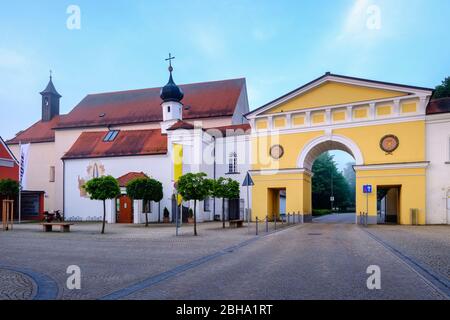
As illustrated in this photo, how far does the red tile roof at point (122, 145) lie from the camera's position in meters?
35.6

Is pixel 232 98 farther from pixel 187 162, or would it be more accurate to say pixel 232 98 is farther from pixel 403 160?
pixel 403 160

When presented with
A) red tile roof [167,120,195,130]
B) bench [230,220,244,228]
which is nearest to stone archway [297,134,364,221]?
bench [230,220,244,228]

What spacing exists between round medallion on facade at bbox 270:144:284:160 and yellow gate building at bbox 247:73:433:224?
79mm

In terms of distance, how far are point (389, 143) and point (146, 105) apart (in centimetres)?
2704

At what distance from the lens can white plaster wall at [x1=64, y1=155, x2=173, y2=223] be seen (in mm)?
33812

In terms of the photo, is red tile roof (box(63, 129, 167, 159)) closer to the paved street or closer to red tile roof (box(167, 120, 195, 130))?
red tile roof (box(167, 120, 195, 130))

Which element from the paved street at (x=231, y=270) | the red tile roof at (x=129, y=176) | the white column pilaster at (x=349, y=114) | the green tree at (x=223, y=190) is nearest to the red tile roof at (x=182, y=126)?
the red tile roof at (x=129, y=176)

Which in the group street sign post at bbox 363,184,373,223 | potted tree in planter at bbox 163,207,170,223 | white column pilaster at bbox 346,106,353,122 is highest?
white column pilaster at bbox 346,106,353,122

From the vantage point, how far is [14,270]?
32.7 feet

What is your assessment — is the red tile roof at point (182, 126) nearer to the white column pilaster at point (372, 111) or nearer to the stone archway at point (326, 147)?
the stone archway at point (326, 147)

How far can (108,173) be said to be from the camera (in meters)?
36.6

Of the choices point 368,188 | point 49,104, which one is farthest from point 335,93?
point 49,104
